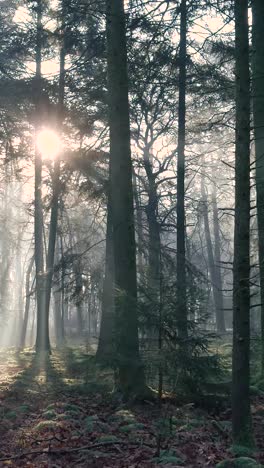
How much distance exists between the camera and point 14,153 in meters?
12.9

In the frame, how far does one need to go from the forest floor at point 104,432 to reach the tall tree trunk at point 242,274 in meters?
0.51

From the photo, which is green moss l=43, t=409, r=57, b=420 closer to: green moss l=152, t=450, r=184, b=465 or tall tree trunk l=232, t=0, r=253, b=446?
green moss l=152, t=450, r=184, b=465

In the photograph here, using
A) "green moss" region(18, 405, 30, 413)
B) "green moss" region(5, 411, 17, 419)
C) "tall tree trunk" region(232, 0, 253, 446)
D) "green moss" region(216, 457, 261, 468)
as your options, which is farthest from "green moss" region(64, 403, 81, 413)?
"green moss" region(216, 457, 261, 468)

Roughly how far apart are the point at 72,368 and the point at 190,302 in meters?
8.28

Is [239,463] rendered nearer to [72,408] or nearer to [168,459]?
[168,459]

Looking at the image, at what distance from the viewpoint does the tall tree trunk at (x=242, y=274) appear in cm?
613

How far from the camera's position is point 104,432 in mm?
7242

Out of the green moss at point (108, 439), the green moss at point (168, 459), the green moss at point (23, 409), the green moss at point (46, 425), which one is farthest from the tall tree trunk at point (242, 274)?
the green moss at point (23, 409)

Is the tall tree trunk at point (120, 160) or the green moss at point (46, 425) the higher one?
the tall tree trunk at point (120, 160)

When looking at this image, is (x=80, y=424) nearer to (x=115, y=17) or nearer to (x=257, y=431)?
(x=257, y=431)

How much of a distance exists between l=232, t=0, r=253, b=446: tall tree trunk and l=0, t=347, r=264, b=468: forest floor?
1.68 feet

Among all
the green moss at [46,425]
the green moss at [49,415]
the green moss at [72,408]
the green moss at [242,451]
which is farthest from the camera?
the green moss at [72,408]

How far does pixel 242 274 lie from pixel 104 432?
10.5 ft

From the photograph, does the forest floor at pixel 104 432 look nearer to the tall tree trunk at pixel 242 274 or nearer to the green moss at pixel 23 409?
the green moss at pixel 23 409
